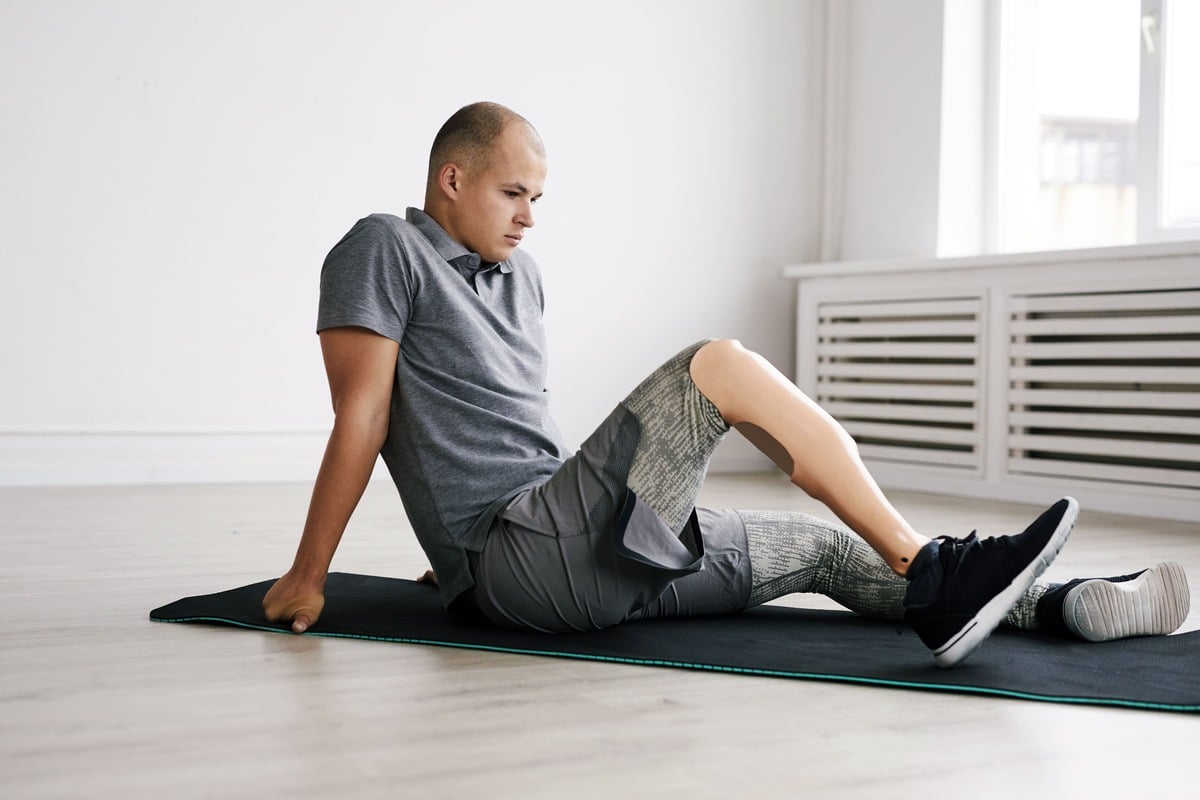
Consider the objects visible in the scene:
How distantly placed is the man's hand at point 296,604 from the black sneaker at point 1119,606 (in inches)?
40.8

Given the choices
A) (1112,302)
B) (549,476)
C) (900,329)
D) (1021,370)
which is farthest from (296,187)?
(549,476)

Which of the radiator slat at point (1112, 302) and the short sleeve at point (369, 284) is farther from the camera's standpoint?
the radiator slat at point (1112, 302)

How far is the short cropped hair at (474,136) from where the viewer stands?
183 centimetres

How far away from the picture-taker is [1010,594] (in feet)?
4.84

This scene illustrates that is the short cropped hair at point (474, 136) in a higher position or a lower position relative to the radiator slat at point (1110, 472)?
higher

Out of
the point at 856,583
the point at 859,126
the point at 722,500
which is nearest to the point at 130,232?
the point at 722,500

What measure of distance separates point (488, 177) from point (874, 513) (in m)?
0.72

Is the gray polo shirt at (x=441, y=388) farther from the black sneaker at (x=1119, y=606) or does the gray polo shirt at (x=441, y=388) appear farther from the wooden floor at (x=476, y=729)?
the black sneaker at (x=1119, y=606)

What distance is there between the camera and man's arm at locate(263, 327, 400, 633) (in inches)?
68.6

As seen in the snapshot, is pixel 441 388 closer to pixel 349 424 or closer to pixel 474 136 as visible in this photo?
pixel 349 424

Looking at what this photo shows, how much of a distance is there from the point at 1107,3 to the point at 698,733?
370cm

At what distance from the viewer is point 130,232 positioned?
13.7 ft

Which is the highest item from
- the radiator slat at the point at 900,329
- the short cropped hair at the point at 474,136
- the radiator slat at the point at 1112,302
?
the short cropped hair at the point at 474,136

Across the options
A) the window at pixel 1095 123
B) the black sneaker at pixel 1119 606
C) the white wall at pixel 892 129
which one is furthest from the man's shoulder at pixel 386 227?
the white wall at pixel 892 129
